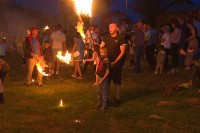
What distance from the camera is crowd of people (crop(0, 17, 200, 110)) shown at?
1031 cm

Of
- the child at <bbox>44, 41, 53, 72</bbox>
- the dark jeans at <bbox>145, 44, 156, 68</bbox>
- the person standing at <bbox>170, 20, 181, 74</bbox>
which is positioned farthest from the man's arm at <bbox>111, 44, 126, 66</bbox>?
the dark jeans at <bbox>145, 44, 156, 68</bbox>

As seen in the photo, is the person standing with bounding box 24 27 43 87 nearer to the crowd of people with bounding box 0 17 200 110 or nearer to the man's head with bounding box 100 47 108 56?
the crowd of people with bounding box 0 17 200 110

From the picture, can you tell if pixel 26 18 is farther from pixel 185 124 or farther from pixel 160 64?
pixel 185 124

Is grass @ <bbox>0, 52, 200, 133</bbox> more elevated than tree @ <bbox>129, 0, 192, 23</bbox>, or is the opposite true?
tree @ <bbox>129, 0, 192, 23</bbox>

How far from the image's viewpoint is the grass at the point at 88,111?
8352mm

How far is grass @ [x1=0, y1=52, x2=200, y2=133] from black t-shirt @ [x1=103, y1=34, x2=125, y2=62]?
4.82 feet

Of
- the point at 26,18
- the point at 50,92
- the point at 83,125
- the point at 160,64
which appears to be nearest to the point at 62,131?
the point at 83,125

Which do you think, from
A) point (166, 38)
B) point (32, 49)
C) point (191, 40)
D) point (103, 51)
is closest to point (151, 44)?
point (166, 38)

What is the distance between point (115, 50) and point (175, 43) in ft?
21.6

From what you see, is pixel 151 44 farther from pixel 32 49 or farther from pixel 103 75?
pixel 103 75

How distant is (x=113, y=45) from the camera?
1038 cm

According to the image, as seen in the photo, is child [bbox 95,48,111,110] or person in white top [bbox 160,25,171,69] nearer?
child [bbox 95,48,111,110]

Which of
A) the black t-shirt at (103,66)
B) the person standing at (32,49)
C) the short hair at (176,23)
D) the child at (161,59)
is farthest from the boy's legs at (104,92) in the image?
the short hair at (176,23)

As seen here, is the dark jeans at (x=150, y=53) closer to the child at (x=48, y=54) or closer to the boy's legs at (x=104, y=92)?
the child at (x=48, y=54)
